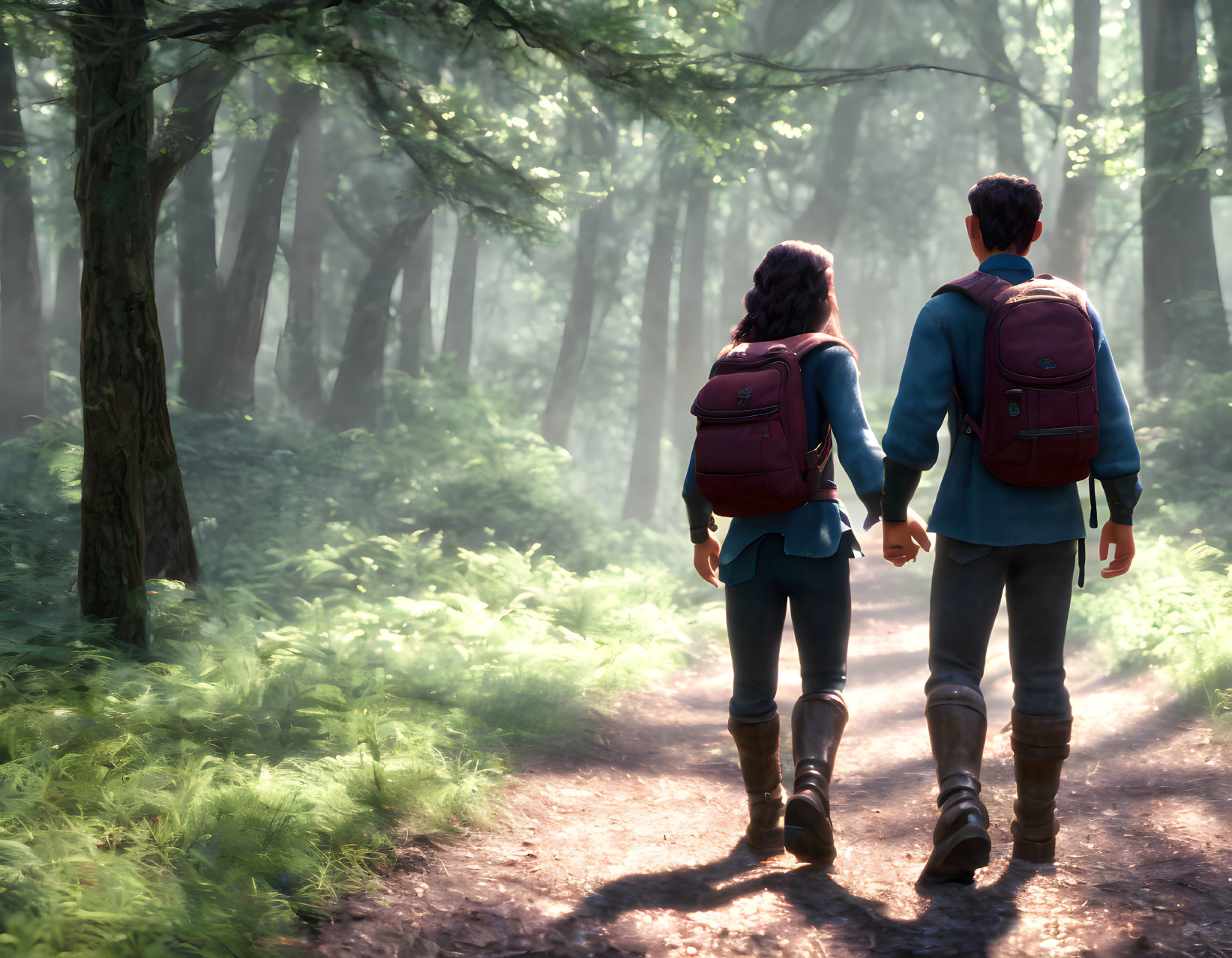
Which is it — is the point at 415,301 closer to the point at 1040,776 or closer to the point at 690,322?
the point at 690,322

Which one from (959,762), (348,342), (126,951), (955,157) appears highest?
(955,157)

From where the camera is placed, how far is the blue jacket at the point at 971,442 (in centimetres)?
329

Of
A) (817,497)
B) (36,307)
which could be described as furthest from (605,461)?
(817,497)

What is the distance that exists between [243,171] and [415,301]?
4.87 m

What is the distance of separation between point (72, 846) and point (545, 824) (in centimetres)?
197

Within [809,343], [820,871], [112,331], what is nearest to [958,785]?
[820,871]

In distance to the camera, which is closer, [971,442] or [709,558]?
[971,442]

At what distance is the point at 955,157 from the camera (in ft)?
80.9

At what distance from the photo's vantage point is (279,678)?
16.3 feet

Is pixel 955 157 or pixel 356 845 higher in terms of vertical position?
pixel 955 157

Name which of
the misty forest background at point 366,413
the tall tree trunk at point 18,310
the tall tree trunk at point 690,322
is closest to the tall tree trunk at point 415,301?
the misty forest background at point 366,413

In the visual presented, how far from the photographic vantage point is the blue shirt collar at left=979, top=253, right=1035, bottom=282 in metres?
3.48

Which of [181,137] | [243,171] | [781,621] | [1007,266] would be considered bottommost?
[781,621]

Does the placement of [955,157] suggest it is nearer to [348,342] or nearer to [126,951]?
[348,342]
